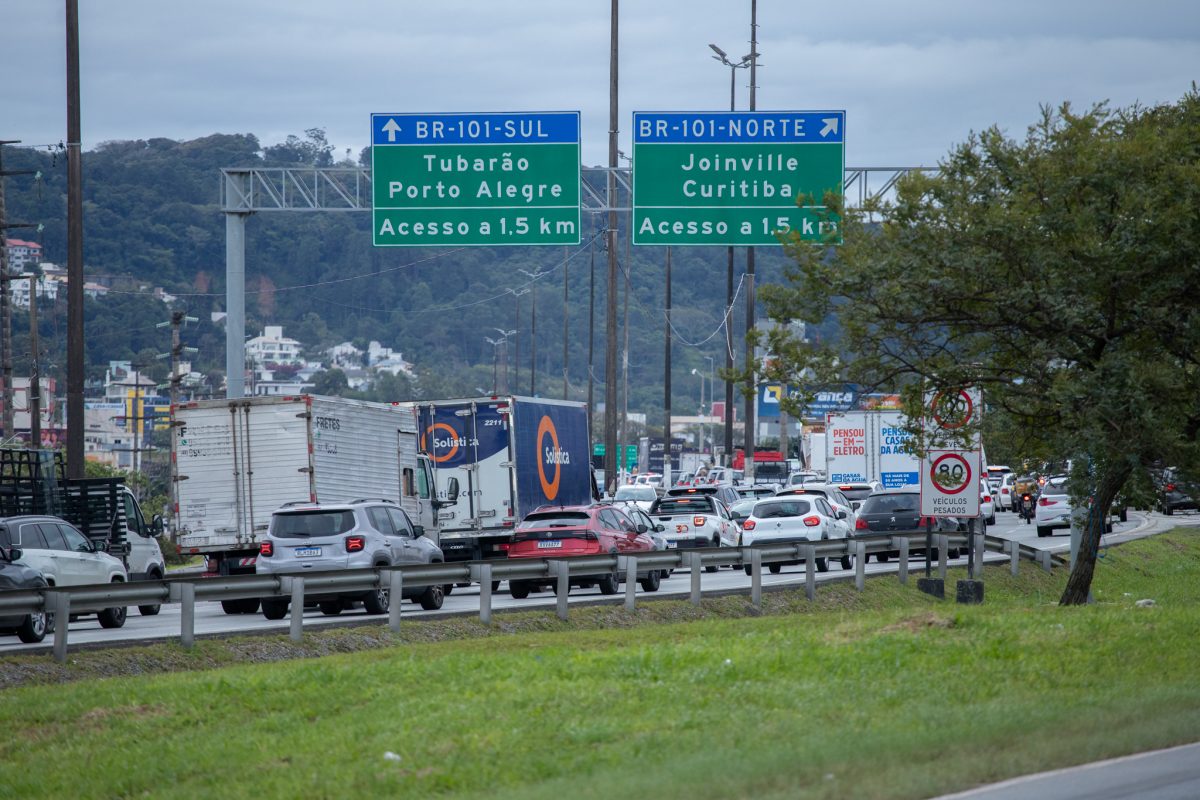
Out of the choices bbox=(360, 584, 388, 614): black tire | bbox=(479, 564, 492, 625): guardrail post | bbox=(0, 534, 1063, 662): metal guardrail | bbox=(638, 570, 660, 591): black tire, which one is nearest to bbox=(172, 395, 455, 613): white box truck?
bbox=(0, 534, 1063, 662): metal guardrail

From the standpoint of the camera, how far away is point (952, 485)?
2230cm

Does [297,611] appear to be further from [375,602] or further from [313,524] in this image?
[313,524]

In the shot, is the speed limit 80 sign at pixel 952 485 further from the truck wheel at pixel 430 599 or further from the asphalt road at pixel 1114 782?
the asphalt road at pixel 1114 782

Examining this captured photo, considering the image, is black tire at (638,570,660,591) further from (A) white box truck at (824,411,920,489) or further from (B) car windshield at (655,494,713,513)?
(A) white box truck at (824,411,920,489)

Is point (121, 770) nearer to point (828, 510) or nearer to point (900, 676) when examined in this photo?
point (900, 676)

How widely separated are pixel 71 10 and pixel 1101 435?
19.7 meters

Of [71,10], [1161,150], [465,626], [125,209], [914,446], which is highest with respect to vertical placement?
[125,209]

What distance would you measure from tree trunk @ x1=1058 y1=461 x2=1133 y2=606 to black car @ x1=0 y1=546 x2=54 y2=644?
13271mm

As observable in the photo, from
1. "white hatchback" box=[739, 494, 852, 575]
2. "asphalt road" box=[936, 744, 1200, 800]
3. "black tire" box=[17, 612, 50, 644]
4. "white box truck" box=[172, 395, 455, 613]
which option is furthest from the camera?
"white hatchback" box=[739, 494, 852, 575]

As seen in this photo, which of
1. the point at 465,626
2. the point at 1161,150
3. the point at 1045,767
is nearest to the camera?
the point at 1045,767

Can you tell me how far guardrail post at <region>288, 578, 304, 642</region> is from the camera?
709 inches

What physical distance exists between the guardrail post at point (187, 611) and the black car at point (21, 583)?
259 cm

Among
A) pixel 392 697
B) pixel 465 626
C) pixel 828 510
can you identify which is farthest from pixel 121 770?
pixel 828 510

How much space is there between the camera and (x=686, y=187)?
29.9m
